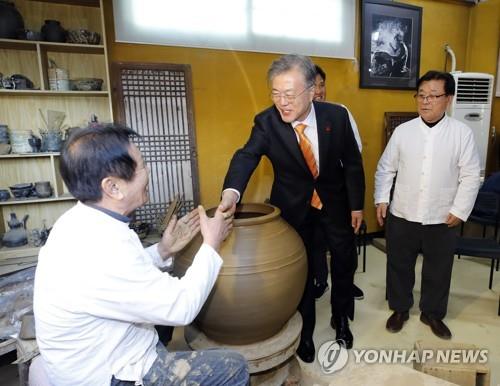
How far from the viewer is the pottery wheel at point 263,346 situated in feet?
4.78

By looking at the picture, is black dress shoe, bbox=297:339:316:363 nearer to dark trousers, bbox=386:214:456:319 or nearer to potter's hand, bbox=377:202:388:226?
dark trousers, bbox=386:214:456:319

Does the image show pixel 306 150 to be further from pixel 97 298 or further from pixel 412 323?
pixel 412 323

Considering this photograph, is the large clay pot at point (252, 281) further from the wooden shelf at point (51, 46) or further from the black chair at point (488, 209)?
the black chair at point (488, 209)

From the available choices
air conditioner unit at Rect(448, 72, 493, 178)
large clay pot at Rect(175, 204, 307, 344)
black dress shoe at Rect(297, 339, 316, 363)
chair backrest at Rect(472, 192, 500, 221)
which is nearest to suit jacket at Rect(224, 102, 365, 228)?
large clay pot at Rect(175, 204, 307, 344)

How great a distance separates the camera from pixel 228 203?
4.99ft

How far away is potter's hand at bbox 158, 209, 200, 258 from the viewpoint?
136cm

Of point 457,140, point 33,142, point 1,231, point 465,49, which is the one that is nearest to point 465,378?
point 457,140

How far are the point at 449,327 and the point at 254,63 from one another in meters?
2.42

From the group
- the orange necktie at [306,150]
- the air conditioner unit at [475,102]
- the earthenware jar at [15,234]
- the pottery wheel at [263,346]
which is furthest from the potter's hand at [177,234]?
the air conditioner unit at [475,102]

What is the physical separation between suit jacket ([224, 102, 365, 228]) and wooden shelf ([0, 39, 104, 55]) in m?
1.37

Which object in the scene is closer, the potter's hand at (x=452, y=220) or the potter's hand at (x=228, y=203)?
the potter's hand at (x=228, y=203)

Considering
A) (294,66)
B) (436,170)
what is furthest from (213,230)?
(436,170)

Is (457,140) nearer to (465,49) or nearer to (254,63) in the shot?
(254,63)

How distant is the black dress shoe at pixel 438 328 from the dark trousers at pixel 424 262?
0.11 feet
